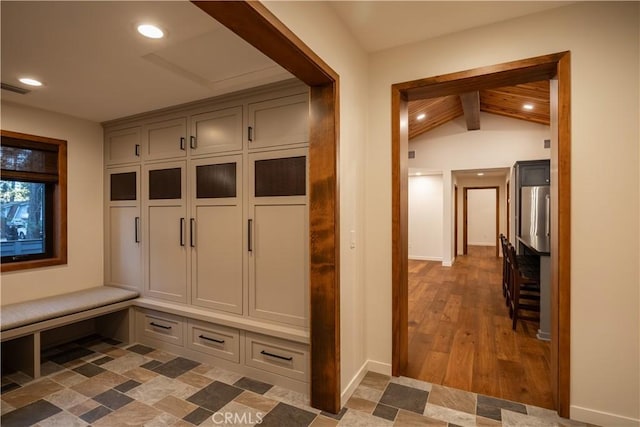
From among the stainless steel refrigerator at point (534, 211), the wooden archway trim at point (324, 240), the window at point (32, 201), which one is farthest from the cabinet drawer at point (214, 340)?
the stainless steel refrigerator at point (534, 211)

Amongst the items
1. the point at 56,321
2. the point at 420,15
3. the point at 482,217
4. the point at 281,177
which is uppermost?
the point at 420,15

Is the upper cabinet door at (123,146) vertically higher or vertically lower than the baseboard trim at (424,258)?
higher

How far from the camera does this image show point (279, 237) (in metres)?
2.48

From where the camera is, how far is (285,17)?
1.51m

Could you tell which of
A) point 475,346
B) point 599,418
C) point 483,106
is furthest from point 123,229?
point 483,106

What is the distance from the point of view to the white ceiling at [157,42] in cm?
171

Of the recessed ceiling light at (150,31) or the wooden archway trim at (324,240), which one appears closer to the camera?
the recessed ceiling light at (150,31)

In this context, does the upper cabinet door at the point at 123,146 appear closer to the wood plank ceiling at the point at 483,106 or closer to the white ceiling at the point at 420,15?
the white ceiling at the point at 420,15

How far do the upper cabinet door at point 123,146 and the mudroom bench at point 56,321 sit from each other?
1392mm

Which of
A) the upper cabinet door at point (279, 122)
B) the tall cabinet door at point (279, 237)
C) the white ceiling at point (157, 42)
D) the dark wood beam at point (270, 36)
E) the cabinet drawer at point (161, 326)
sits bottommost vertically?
the cabinet drawer at point (161, 326)

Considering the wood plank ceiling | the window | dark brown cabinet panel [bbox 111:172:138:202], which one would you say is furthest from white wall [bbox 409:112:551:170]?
the window

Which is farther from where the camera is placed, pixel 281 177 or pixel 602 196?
pixel 281 177

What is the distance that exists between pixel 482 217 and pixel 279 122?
449 inches

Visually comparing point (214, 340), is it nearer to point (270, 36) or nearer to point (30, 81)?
point (270, 36)
